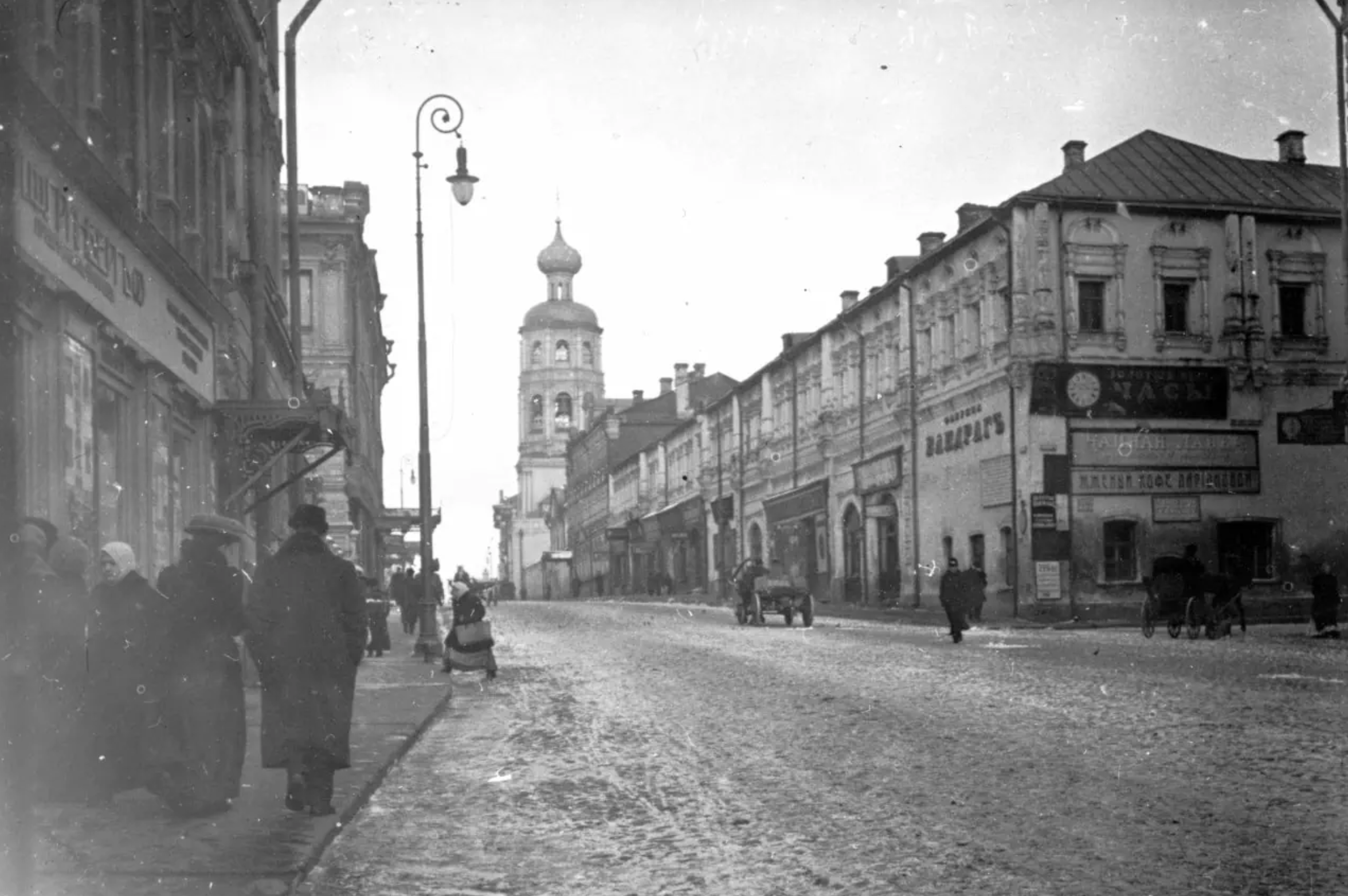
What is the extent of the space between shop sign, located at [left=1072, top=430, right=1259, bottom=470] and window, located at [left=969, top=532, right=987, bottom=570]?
11.9ft

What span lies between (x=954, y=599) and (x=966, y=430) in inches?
516

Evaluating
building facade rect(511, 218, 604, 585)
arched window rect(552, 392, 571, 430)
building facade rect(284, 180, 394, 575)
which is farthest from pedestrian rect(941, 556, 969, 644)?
arched window rect(552, 392, 571, 430)

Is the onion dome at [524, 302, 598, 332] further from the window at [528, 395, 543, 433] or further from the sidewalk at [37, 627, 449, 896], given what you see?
the sidewalk at [37, 627, 449, 896]

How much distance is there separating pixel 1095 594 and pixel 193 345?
79.6 feet

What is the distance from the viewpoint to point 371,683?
1961 cm

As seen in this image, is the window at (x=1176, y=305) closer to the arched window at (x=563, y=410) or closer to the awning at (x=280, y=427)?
the awning at (x=280, y=427)

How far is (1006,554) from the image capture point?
38.3m

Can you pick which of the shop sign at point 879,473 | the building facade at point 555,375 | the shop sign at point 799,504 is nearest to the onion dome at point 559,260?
the building facade at point 555,375

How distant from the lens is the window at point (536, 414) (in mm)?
131250

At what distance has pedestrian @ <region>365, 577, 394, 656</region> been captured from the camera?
2636cm

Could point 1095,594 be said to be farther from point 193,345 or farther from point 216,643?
point 216,643

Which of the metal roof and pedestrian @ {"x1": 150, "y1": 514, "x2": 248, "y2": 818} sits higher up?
the metal roof

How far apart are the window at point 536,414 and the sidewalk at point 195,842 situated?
120154 mm

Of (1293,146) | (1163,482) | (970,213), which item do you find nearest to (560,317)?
(970,213)
